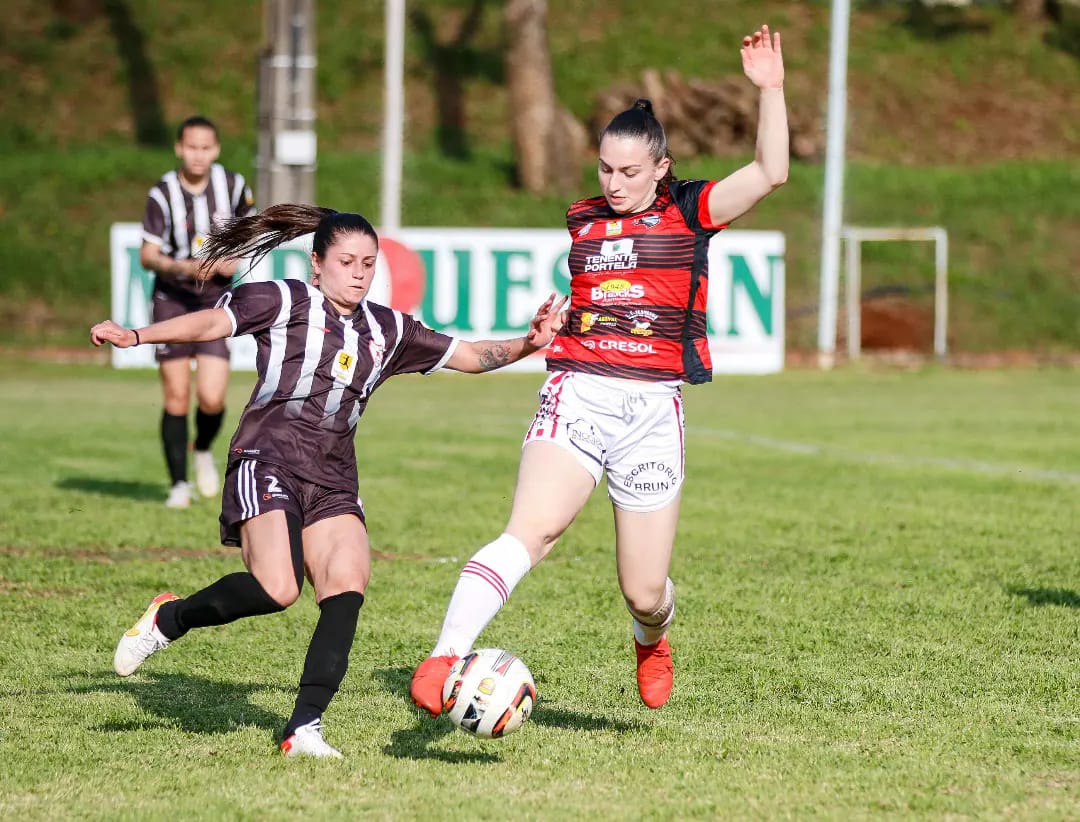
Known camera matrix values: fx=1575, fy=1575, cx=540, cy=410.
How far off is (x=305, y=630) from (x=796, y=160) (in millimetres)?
28037

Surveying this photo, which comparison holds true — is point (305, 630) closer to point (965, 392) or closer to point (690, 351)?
point (690, 351)

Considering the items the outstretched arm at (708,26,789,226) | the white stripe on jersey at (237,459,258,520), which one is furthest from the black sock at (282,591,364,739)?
the outstretched arm at (708,26,789,226)

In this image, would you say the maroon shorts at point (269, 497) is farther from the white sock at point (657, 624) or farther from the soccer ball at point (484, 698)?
the white sock at point (657, 624)

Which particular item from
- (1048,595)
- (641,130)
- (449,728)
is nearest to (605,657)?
(449,728)

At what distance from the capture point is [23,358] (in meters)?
24.1

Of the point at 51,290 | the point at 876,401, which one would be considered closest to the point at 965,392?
the point at 876,401

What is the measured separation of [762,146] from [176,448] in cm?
638

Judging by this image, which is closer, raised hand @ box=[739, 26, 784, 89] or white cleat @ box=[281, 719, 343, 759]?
white cleat @ box=[281, 719, 343, 759]

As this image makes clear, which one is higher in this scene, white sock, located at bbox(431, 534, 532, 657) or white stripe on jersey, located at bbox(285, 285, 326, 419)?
white stripe on jersey, located at bbox(285, 285, 326, 419)

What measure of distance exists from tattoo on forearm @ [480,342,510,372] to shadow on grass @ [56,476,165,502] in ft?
18.7

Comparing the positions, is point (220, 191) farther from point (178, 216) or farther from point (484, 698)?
point (484, 698)

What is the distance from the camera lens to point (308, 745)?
4.70 meters

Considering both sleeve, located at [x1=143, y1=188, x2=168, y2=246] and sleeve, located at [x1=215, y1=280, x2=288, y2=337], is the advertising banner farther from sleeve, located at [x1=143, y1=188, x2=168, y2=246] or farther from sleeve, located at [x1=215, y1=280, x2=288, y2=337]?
sleeve, located at [x1=215, y1=280, x2=288, y2=337]

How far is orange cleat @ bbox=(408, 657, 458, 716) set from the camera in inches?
173
